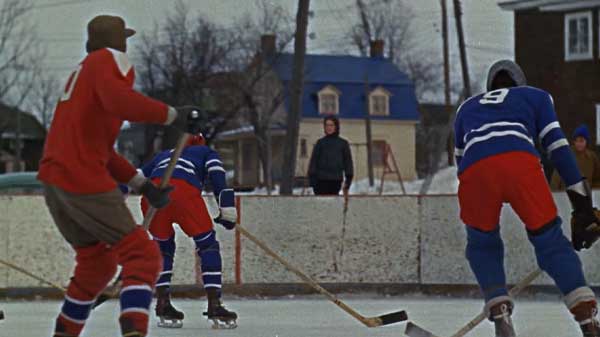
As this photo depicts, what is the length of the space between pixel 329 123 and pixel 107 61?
7.01 metres

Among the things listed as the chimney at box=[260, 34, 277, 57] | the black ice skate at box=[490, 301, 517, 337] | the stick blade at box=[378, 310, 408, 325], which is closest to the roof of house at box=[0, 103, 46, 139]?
the chimney at box=[260, 34, 277, 57]

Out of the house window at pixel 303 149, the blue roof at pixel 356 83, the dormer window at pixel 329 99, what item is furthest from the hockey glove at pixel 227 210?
the dormer window at pixel 329 99

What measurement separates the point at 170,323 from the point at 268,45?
118 ft

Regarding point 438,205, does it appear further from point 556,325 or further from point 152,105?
point 152,105

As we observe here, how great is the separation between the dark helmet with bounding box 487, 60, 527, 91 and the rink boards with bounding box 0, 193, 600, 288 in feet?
16.1

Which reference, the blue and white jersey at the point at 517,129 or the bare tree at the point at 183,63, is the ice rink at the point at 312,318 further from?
the bare tree at the point at 183,63

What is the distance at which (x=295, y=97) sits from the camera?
18156 millimetres

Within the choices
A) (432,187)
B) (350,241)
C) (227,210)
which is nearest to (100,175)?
(227,210)

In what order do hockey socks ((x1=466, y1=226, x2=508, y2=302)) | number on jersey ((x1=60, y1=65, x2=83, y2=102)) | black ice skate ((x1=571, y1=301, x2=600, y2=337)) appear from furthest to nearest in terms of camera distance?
hockey socks ((x1=466, y1=226, x2=508, y2=302))
black ice skate ((x1=571, y1=301, x2=600, y2=337))
number on jersey ((x1=60, y1=65, x2=83, y2=102))

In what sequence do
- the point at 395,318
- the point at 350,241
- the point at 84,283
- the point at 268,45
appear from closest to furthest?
1. the point at 84,283
2. the point at 395,318
3. the point at 350,241
4. the point at 268,45

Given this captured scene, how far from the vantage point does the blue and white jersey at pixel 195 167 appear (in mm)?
8305

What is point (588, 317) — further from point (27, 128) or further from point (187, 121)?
point (27, 128)

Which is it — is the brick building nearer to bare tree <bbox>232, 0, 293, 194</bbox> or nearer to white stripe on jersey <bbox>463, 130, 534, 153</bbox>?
bare tree <bbox>232, 0, 293, 194</bbox>

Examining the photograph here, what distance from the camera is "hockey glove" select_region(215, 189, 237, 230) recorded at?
8.13m
